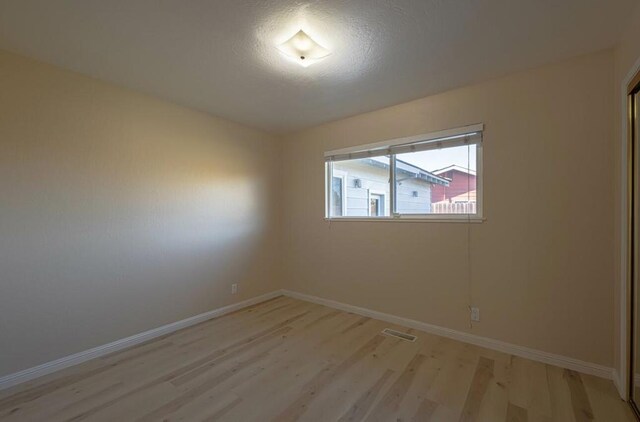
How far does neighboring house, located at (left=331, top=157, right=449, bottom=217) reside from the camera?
9.98 ft

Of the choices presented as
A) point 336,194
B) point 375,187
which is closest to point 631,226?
point 375,187

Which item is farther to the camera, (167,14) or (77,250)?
(77,250)

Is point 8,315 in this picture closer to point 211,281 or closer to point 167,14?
point 211,281

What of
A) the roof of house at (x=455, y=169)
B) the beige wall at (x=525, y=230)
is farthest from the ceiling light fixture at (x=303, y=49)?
the roof of house at (x=455, y=169)

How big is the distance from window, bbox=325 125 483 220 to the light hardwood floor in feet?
4.34

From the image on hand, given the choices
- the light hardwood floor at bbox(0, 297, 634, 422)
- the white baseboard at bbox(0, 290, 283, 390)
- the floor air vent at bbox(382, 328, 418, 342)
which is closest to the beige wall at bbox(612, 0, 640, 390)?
the light hardwood floor at bbox(0, 297, 634, 422)

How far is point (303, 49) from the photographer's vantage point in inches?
79.1

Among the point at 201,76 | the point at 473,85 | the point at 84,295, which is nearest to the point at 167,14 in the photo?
the point at 201,76

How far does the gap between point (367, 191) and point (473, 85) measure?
154 cm

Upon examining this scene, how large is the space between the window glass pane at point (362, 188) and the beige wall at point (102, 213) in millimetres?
1341

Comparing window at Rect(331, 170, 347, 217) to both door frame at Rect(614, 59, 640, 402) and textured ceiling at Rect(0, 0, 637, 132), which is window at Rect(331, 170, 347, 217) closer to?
textured ceiling at Rect(0, 0, 637, 132)

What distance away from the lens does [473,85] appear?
2.61 metres

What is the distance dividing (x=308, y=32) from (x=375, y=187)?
1.93m

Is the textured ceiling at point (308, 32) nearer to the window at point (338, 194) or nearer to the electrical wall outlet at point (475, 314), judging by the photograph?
the window at point (338, 194)
